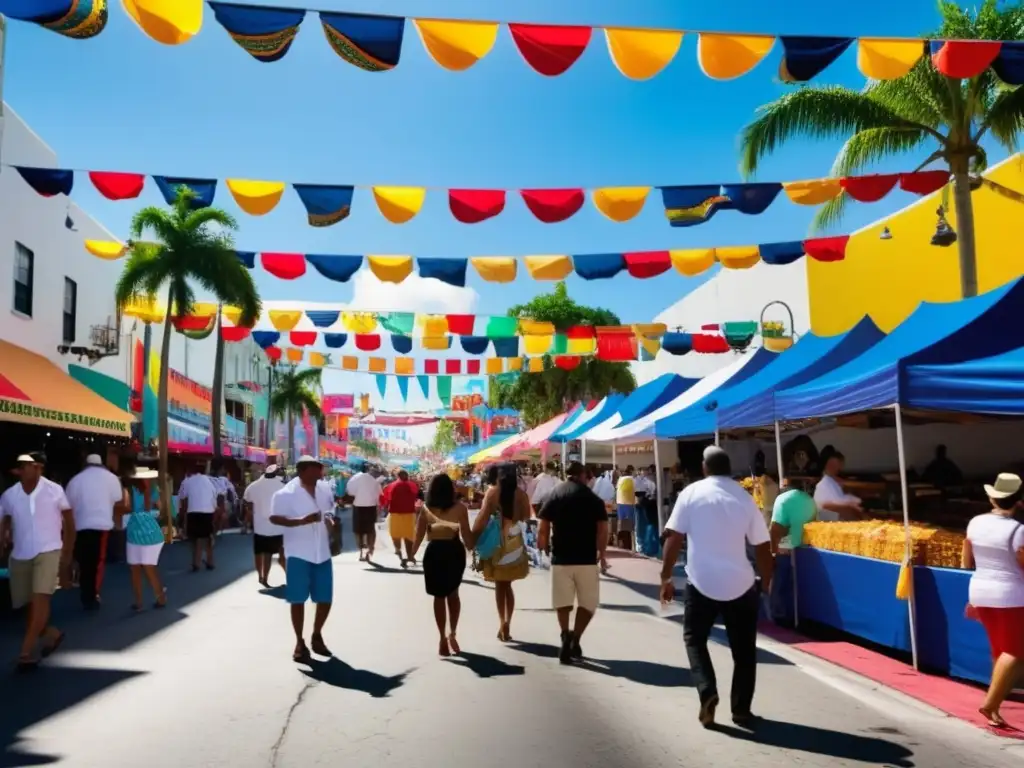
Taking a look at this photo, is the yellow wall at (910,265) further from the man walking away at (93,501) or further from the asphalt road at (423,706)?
the man walking away at (93,501)

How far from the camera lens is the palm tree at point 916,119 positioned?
1491 centimetres

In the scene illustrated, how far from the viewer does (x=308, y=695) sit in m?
6.50

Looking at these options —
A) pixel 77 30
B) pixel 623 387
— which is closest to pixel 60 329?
pixel 77 30

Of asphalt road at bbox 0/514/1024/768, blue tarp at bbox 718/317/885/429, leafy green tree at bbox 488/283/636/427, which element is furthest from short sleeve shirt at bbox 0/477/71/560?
leafy green tree at bbox 488/283/636/427

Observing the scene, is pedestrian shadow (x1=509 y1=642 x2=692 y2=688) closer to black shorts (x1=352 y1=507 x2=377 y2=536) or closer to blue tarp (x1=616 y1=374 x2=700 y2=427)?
black shorts (x1=352 y1=507 x2=377 y2=536)

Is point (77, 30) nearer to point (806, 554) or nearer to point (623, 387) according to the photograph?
point (806, 554)

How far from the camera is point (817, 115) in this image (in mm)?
15430

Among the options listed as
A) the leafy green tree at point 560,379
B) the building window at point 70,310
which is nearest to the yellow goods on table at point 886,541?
the building window at point 70,310

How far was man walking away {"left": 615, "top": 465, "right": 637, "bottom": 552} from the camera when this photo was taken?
1811 centimetres

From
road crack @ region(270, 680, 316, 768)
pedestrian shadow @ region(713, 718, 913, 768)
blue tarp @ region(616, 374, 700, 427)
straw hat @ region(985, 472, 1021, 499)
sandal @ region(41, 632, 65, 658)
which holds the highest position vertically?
blue tarp @ region(616, 374, 700, 427)

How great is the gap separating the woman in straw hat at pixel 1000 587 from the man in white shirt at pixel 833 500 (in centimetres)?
369

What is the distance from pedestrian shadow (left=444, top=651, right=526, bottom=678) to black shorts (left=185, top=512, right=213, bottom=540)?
8.15m

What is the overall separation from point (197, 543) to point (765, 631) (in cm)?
976

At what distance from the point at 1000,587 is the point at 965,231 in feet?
35.3
